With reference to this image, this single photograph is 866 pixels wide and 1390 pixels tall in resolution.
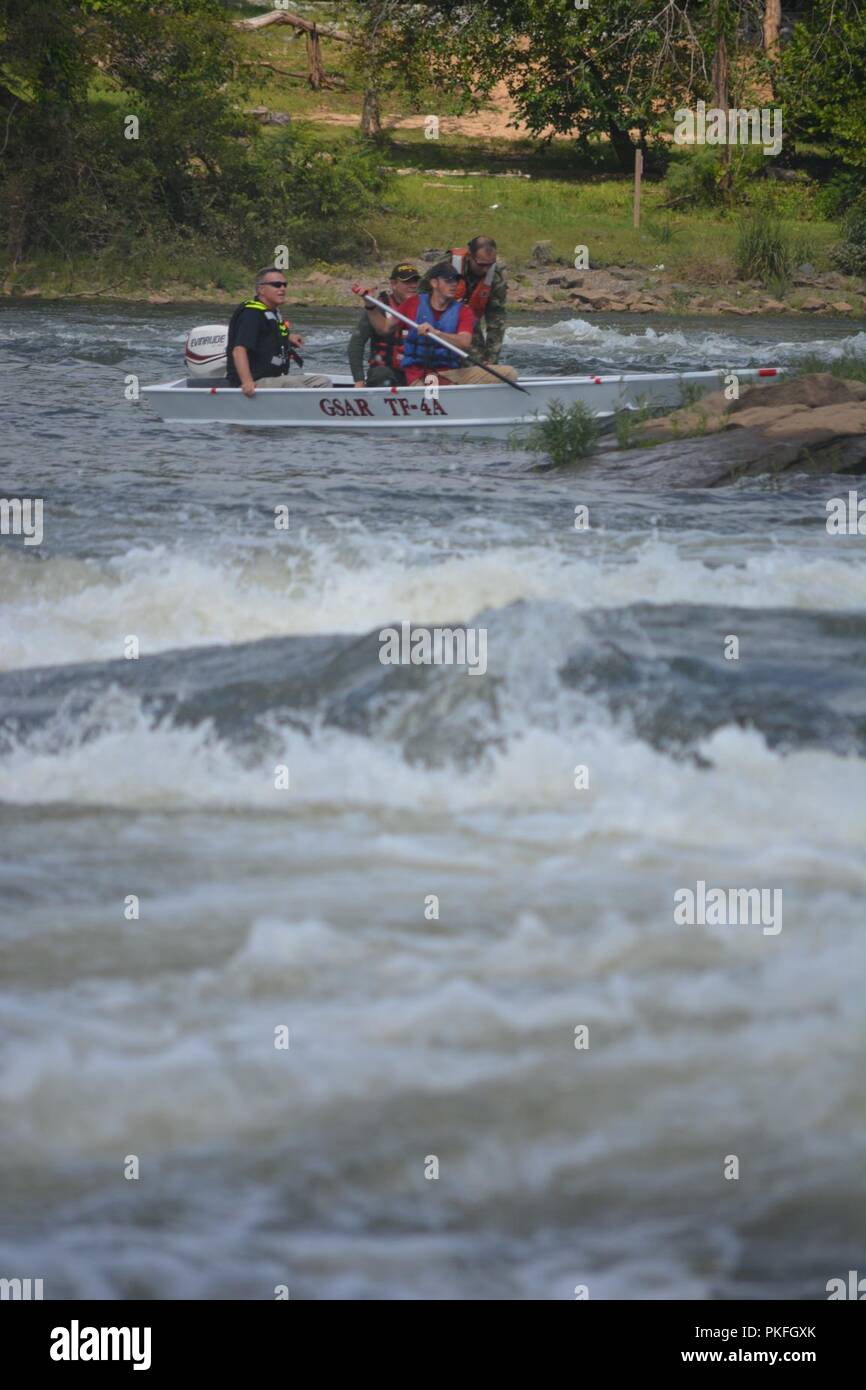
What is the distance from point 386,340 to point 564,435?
1.88 metres

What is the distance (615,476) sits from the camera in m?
10.1

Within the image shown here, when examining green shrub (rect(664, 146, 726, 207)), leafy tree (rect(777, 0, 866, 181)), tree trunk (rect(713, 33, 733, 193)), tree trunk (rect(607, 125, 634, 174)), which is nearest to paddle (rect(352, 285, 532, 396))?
tree trunk (rect(713, 33, 733, 193))

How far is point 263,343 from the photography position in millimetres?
11641

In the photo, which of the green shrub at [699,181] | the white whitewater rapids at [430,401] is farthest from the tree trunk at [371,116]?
the white whitewater rapids at [430,401]

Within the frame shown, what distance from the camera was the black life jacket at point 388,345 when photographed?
11633 millimetres

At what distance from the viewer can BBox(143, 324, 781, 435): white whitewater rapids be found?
11.3 meters

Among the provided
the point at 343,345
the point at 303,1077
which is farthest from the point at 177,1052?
the point at 343,345

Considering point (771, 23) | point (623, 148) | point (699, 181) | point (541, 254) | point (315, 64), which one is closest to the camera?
point (541, 254)

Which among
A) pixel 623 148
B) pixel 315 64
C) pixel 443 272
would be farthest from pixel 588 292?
pixel 315 64

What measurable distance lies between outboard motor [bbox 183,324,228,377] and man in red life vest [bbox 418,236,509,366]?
5.47 feet

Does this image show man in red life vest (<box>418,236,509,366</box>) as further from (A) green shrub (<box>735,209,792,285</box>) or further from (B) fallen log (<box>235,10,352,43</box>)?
(B) fallen log (<box>235,10,352,43</box>)

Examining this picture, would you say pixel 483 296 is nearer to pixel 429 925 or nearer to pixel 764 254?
pixel 429 925

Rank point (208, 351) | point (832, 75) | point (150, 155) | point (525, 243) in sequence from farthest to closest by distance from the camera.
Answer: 1. point (832, 75)
2. point (150, 155)
3. point (525, 243)
4. point (208, 351)
